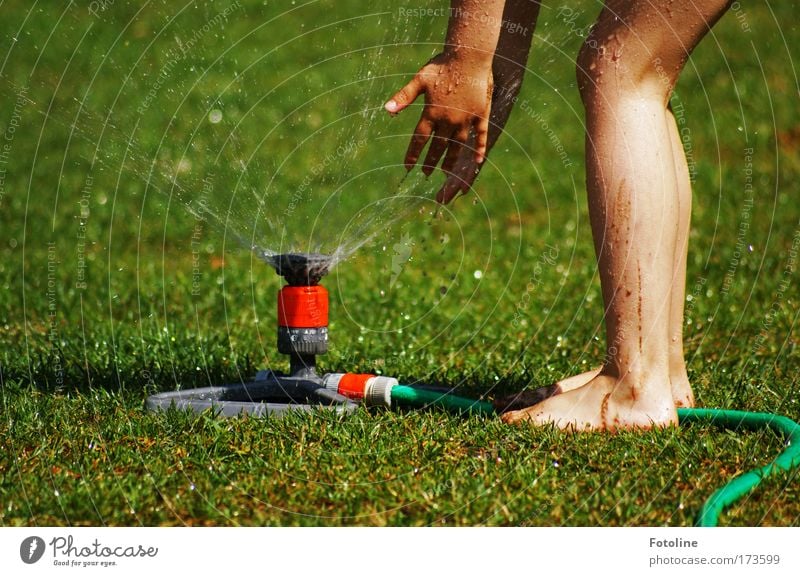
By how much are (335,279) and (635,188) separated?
1.95 m

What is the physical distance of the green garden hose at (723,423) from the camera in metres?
2.33

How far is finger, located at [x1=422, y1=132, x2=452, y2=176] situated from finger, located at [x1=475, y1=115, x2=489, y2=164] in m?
0.08

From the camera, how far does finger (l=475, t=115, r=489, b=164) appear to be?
2.87 metres

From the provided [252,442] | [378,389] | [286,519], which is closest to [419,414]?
[378,389]

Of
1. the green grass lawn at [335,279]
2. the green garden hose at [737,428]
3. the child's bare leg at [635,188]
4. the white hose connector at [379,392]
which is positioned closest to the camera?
the green garden hose at [737,428]

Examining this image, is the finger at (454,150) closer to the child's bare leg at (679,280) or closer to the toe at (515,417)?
the child's bare leg at (679,280)

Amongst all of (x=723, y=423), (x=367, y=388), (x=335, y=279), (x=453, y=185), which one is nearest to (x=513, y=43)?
(x=453, y=185)

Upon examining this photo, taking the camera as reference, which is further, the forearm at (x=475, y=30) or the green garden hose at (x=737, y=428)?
the forearm at (x=475, y=30)

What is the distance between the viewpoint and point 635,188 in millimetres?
2688

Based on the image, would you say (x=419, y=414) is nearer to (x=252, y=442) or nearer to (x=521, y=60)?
(x=252, y=442)

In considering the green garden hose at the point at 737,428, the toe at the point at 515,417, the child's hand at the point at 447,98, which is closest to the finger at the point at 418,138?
the child's hand at the point at 447,98

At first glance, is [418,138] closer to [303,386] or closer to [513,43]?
[513,43]

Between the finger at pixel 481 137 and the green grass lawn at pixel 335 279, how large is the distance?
700 millimetres

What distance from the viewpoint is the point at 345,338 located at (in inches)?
150
